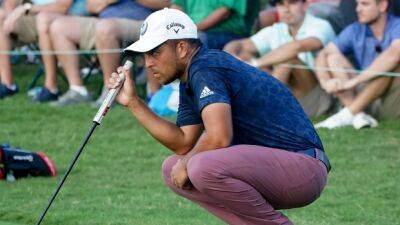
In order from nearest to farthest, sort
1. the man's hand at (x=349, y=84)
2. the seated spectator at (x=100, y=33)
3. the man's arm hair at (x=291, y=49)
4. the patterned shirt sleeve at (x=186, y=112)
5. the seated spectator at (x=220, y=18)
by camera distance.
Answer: the patterned shirt sleeve at (x=186, y=112), the man's hand at (x=349, y=84), the man's arm hair at (x=291, y=49), the seated spectator at (x=220, y=18), the seated spectator at (x=100, y=33)

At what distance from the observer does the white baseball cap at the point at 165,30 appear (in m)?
5.78

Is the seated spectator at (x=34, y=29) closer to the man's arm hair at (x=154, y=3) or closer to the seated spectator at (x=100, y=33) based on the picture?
the seated spectator at (x=100, y=33)

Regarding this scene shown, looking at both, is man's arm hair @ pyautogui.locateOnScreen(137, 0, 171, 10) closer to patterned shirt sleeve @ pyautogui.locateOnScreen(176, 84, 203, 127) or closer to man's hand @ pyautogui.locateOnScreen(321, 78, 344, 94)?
man's hand @ pyautogui.locateOnScreen(321, 78, 344, 94)

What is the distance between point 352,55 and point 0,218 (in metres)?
4.65

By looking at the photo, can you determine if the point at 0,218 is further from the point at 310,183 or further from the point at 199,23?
the point at 199,23

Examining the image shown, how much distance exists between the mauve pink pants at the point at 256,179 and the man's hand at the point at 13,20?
7636 millimetres

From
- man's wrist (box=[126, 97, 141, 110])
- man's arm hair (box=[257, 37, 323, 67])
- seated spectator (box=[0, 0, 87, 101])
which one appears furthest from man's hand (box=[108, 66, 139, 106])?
seated spectator (box=[0, 0, 87, 101])

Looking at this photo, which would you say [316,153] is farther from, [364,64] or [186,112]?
[364,64]

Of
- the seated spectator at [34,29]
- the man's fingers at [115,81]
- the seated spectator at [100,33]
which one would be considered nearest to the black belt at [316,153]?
the man's fingers at [115,81]

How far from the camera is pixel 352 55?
444 inches

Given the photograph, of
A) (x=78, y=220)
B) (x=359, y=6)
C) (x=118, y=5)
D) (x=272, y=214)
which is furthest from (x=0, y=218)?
(x=118, y=5)

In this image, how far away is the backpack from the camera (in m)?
8.99

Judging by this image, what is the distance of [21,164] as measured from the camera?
29.6ft

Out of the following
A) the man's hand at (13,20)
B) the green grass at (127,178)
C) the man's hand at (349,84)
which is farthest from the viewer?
the man's hand at (13,20)
